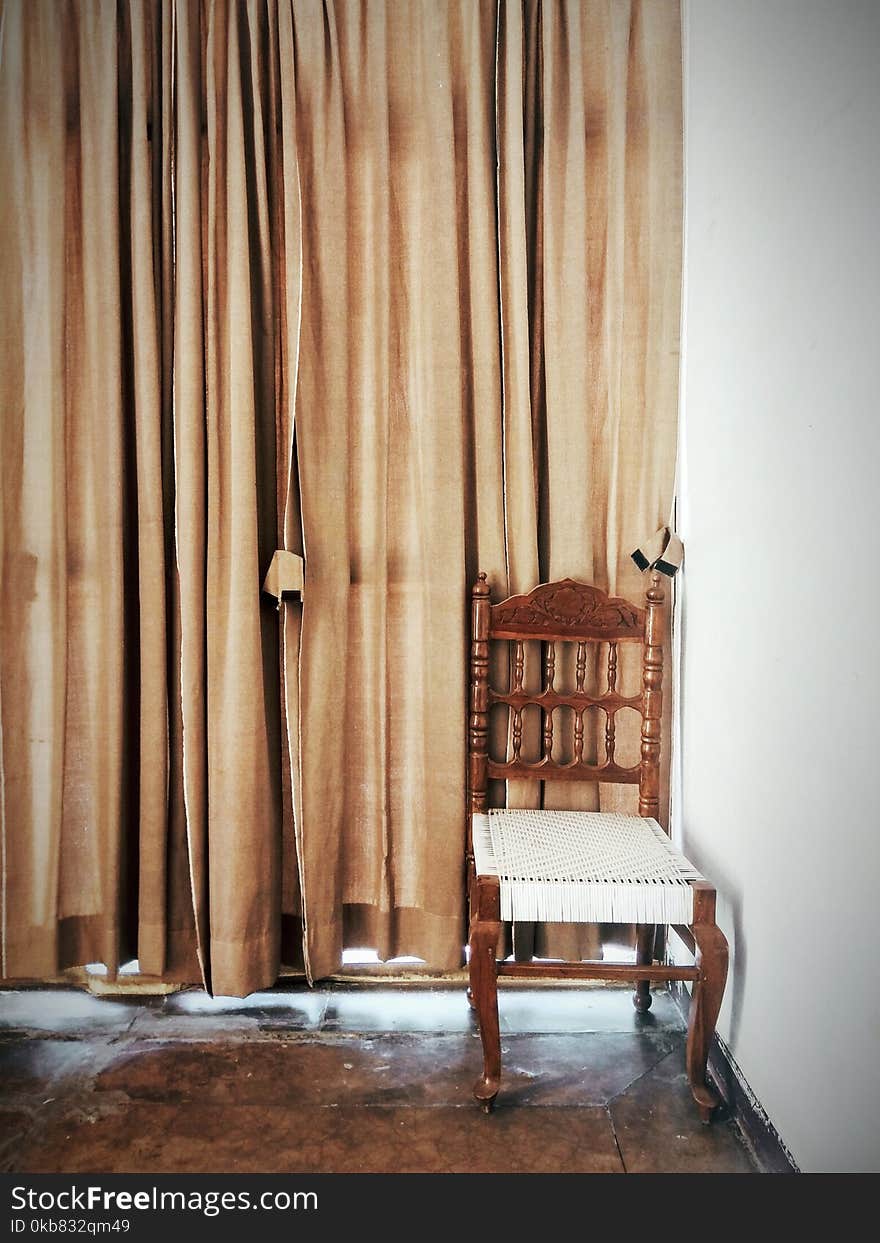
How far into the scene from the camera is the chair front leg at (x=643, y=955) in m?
1.84

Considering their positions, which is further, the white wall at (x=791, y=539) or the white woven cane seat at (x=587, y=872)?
the white woven cane seat at (x=587, y=872)

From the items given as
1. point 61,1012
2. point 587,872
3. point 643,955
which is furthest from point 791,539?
point 61,1012

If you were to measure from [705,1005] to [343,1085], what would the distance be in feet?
2.58

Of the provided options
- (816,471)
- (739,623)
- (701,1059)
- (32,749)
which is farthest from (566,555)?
(32,749)

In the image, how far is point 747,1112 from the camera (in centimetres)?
153

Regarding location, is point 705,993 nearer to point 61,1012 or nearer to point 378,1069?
point 378,1069

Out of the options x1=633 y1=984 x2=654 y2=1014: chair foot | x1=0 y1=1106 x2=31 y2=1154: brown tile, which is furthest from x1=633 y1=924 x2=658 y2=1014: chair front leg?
x1=0 y1=1106 x2=31 y2=1154: brown tile

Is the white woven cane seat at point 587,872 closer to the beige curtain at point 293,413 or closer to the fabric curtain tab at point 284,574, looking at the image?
the beige curtain at point 293,413

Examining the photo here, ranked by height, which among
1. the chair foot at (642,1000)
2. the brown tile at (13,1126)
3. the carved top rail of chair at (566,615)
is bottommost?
the brown tile at (13,1126)

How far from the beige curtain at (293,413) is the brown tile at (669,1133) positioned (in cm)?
55

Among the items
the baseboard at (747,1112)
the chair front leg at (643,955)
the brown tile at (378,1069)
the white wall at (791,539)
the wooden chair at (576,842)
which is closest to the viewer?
the white wall at (791,539)

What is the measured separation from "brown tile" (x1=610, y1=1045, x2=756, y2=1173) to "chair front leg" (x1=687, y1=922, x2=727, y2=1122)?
4 centimetres

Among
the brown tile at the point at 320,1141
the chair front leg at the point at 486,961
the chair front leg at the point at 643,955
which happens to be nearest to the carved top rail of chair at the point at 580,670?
the chair front leg at the point at 643,955

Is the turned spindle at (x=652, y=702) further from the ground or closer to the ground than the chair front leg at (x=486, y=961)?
further from the ground
